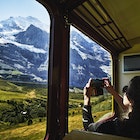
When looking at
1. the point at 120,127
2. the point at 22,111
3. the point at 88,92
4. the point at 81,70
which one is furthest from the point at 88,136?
the point at 81,70

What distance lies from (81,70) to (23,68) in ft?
3.94

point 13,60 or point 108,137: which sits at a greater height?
point 13,60

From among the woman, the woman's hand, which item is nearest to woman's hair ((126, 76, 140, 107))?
the woman

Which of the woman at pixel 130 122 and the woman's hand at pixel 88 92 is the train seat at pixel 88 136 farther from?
the woman's hand at pixel 88 92

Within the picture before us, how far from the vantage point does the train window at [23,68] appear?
5.76ft

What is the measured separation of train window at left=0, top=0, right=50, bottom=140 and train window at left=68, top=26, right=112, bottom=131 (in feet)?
1.61

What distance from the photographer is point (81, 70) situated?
9.86ft

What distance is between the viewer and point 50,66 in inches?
90.1

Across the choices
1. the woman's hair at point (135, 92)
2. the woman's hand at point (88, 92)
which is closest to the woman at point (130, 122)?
the woman's hair at point (135, 92)

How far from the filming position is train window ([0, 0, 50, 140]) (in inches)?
69.1

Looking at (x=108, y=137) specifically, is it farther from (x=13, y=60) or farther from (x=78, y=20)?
(x=78, y=20)

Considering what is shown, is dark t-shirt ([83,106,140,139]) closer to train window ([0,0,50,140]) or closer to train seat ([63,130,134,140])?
train seat ([63,130,134,140])

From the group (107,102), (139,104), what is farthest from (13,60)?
(107,102)

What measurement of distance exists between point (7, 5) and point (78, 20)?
1160mm
